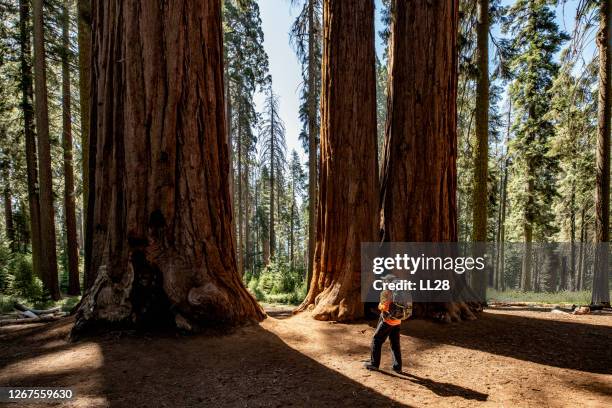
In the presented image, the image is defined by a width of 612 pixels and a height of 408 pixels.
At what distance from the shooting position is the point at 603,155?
9.73m

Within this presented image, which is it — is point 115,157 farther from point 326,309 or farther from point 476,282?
point 476,282

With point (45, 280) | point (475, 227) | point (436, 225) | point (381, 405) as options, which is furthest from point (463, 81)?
A: point (45, 280)

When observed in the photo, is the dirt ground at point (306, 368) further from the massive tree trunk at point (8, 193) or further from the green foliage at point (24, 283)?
the massive tree trunk at point (8, 193)

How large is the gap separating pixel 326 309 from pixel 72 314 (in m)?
4.06

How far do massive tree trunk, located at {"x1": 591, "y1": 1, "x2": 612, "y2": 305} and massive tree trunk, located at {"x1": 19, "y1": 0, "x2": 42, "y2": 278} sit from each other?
59.3 ft

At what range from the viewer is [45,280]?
1059 cm

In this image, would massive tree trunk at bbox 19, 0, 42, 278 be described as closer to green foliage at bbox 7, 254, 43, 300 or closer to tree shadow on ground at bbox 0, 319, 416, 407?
green foliage at bbox 7, 254, 43, 300

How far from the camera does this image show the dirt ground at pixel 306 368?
2984 mm

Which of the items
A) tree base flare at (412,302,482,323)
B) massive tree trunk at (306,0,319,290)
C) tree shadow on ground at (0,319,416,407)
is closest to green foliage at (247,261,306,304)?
massive tree trunk at (306,0,319,290)

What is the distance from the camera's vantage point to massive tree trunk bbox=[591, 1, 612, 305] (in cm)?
973

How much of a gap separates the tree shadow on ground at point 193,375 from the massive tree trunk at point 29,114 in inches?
393

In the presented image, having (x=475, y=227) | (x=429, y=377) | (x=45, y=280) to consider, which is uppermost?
(x=475, y=227)

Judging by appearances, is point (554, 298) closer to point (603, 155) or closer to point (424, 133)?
point (603, 155)

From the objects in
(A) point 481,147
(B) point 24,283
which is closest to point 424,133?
(A) point 481,147
